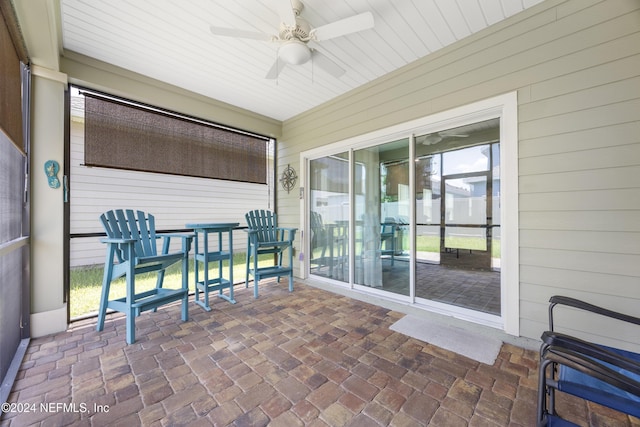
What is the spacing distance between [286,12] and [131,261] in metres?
2.53

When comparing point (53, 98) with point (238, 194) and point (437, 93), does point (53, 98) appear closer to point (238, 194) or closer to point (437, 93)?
point (238, 194)

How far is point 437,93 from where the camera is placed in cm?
269

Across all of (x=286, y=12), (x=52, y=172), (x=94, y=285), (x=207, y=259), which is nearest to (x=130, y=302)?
(x=207, y=259)

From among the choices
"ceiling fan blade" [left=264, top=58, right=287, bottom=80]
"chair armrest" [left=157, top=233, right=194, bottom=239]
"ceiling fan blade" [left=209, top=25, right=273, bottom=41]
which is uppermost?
"ceiling fan blade" [left=264, top=58, right=287, bottom=80]

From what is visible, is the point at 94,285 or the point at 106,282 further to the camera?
the point at 94,285

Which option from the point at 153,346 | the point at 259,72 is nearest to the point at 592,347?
the point at 153,346

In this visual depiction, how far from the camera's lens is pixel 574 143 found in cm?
195

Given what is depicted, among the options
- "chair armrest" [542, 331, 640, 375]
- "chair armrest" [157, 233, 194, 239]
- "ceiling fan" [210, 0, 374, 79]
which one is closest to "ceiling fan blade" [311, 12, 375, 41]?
"ceiling fan" [210, 0, 374, 79]

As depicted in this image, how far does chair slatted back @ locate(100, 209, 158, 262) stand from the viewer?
2.48 meters

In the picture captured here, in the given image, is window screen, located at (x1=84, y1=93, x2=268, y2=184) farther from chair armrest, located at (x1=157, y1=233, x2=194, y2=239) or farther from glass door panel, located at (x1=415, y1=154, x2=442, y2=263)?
glass door panel, located at (x1=415, y1=154, x2=442, y2=263)

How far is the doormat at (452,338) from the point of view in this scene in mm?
2068

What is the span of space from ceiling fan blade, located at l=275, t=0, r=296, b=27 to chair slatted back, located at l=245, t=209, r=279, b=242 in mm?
2510

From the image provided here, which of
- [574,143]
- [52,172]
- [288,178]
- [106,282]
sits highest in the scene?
[288,178]

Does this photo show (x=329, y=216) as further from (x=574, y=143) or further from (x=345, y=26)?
(x=574, y=143)
